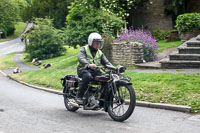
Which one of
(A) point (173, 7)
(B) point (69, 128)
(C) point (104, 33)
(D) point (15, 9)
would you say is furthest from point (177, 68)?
(D) point (15, 9)

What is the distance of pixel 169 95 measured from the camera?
356 inches

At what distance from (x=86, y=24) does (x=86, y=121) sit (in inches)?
578

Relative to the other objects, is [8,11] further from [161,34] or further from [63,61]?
[161,34]

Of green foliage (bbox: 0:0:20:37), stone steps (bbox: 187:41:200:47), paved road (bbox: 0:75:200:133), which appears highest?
green foliage (bbox: 0:0:20:37)

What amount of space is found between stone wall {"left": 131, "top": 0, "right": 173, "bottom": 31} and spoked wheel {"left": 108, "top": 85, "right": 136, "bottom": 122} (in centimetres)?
2531

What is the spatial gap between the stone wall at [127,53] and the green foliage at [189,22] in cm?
368

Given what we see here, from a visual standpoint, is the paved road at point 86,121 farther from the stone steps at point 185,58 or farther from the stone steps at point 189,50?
the stone steps at point 189,50

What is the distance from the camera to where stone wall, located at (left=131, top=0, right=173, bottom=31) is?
105 feet

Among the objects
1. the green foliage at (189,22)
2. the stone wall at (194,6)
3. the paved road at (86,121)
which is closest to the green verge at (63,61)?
the green foliage at (189,22)

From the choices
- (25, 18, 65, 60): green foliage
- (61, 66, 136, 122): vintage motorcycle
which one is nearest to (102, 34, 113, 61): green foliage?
(61, 66, 136, 122): vintage motorcycle

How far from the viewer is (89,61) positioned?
7.79 metres

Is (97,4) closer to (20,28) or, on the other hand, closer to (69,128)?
(69,128)

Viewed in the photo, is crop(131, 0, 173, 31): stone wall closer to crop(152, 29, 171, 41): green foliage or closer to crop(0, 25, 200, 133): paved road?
crop(152, 29, 171, 41): green foliage

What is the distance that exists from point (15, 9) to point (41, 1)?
11202 millimetres
